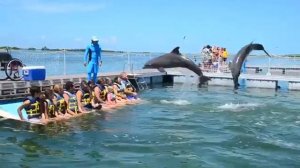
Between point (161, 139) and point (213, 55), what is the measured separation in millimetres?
21474

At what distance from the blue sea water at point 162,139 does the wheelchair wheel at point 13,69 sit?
4973 mm

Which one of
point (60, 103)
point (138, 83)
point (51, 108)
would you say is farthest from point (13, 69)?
point (138, 83)

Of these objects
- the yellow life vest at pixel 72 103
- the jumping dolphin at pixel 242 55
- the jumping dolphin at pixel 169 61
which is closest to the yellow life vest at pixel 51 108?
the yellow life vest at pixel 72 103

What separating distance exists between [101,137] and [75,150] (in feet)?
5.00

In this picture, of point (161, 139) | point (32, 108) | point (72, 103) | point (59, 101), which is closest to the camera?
point (161, 139)

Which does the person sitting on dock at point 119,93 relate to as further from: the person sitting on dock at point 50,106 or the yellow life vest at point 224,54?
the yellow life vest at point 224,54

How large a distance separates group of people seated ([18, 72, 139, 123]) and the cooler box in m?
2.45

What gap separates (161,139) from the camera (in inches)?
491

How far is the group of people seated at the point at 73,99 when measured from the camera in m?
13.6

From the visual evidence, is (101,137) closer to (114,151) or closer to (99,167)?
(114,151)

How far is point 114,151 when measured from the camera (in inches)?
434

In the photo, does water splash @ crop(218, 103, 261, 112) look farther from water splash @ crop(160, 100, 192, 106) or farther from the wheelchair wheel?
the wheelchair wheel

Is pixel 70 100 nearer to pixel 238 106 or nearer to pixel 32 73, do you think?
pixel 32 73

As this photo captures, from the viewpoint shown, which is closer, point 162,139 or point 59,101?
point 162,139
